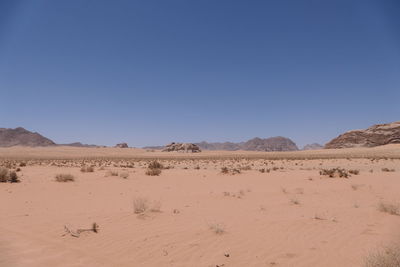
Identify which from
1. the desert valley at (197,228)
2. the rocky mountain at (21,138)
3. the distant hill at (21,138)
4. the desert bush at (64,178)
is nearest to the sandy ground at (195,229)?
the desert valley at (197,228)

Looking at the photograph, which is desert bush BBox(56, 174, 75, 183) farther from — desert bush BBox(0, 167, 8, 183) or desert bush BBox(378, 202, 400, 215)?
desert bush BBox(378, 202, 400, 215)

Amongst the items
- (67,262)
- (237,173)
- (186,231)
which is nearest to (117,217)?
(186,231)

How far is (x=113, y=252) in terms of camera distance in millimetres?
4969

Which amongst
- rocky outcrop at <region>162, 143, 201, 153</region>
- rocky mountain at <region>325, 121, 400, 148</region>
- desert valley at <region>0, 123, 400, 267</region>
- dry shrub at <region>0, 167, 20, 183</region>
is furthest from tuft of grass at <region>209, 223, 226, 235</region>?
rocky mountain at <region>325, 121, 400, 148</region>

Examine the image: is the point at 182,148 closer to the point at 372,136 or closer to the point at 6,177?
the point at 372,136

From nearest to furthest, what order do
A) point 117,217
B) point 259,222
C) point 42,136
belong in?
1. point 259,222
2. point 117,217
3. point 42,136

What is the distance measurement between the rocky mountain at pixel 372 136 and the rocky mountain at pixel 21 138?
532 feet

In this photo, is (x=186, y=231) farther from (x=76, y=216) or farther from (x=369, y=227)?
(x=369, y=227)

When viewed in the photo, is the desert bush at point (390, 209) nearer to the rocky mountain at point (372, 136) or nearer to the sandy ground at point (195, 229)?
the sandy ground at point (195, 229)

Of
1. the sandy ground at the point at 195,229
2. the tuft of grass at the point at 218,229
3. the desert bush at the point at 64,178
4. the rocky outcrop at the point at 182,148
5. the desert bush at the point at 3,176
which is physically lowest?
the sandy ground at the point at 195,229

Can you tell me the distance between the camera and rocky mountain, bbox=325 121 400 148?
A: 9794 cm

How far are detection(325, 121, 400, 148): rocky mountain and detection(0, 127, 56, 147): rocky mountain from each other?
162 meters

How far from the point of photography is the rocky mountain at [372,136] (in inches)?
3856

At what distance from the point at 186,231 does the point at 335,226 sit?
365 centimetres
